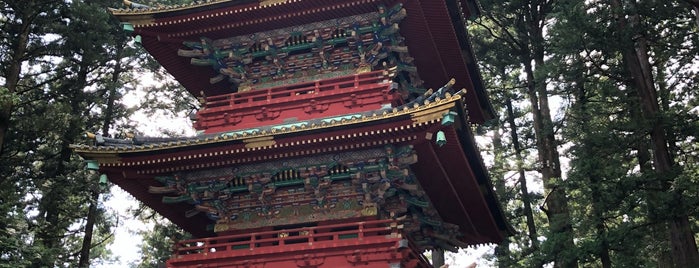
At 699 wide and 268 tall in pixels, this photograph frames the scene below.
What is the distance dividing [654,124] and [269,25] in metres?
10.1

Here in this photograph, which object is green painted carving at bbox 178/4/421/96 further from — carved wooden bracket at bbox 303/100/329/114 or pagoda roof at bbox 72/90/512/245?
pagoda roof at bbox 72/90/512/245

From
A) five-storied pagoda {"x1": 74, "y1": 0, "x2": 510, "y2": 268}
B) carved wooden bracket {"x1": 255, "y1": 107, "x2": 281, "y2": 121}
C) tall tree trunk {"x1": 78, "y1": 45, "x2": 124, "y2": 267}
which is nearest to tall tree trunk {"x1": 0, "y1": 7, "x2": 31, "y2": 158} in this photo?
tall tree trunk {"x1": 78, "y1": 45, "x2": 124, "y2": 267}

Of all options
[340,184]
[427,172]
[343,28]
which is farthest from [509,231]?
[343,28]

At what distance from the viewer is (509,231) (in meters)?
14.5

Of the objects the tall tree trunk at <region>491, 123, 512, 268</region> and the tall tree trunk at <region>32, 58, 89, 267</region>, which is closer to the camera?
the tall tree trunk at <region>32, 58, 89, 267</region>

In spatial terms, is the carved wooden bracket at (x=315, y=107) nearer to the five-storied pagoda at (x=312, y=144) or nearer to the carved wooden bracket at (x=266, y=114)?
the five-storied pagoda at (x=312, y=144)

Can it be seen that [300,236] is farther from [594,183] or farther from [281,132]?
[594,183]

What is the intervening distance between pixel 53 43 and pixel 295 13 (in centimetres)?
1156

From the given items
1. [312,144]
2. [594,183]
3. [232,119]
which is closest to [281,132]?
[312,144]

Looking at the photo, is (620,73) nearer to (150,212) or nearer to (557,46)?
(557,46)

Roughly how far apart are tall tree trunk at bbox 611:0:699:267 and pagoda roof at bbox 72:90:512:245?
5264 millimetres

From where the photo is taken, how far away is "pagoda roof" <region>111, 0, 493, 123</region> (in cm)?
1195

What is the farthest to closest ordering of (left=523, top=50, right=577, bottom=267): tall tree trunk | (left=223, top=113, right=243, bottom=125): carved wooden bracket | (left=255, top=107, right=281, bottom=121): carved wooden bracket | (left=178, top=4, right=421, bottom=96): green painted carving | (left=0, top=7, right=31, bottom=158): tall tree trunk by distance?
(left=0, top=7, right=31, bottom=158): tall tree trunk
(left=523, top=50, right=577, bottom=267): tall tree trunk
(left=223, top=113, right=243, bottom=125): carved wooden bracket
(left=255, top=107, right=281, bottom=121): carved wooden bracket
(left=178, top=4, right=421, bottom=96): green painted carving

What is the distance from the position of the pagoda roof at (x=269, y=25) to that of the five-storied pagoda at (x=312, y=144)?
36 mm
